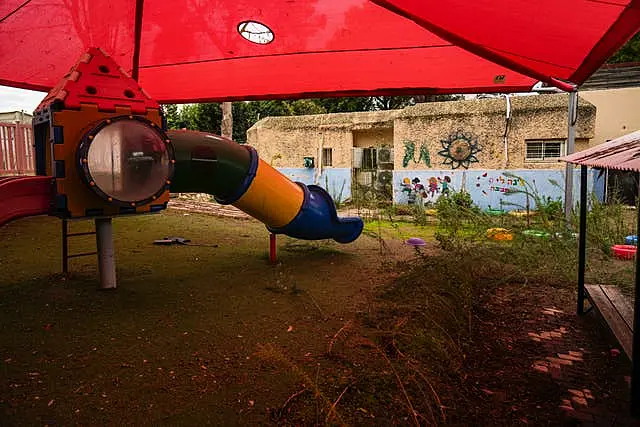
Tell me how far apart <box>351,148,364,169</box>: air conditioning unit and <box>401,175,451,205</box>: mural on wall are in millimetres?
2112

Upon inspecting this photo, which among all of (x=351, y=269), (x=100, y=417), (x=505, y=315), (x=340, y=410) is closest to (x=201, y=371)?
(x=100, y=417)

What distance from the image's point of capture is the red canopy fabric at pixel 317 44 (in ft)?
10.4

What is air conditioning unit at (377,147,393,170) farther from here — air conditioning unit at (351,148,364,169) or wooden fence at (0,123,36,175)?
wooden fence at (0,123,36,175)

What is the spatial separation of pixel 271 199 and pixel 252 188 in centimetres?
34

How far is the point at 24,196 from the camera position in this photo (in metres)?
3.33

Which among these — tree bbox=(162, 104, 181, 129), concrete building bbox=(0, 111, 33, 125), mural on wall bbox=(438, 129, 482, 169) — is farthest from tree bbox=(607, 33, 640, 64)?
concrete building bbox=(0, 111, 33, 125)

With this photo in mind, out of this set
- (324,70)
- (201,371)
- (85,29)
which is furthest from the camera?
(324,70)

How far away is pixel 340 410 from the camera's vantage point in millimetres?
2484

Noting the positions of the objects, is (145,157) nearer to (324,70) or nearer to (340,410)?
(340,410)

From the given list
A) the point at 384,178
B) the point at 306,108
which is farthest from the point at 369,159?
the point at 306,108

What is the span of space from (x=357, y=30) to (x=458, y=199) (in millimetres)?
7919

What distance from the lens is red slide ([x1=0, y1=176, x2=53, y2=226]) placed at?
10.4ft

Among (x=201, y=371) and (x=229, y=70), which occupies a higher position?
(x=229, y=70)

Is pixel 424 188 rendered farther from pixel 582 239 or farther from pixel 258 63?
pixel 582 239
